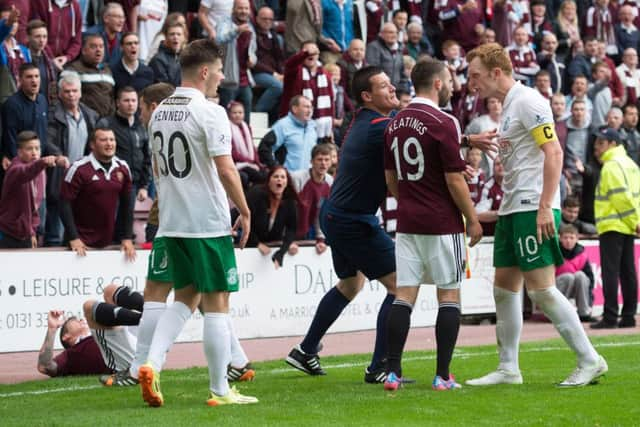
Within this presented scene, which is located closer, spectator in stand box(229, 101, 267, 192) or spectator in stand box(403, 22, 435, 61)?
spectator in stand box(229, 101, 267, 192)

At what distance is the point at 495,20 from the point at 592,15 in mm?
2639

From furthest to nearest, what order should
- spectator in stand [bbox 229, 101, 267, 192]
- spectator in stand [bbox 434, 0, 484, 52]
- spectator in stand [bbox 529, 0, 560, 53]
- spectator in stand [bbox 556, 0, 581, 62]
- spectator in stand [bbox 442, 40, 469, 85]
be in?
spectator in stand [bbox 556, 0, 581, 62]
spectator in stand [bbox 529, 0, 560, 53]
spectator in stand [bbox 434, 0, 484, 52]
spectator in stand [bbox 442, 40, 469, 85]
spectator in stand [bbox 229, 101, 267, 192]

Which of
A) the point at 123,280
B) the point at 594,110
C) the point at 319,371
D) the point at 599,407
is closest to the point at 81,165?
the point at 123,280

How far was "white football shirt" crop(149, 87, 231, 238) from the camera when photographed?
25.5 feet

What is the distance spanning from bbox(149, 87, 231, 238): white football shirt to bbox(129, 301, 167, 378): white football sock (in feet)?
3.29

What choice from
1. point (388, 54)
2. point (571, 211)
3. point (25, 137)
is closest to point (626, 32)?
point (388, 54)

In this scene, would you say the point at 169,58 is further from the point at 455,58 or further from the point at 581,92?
the point at 581,92

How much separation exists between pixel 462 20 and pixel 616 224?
816 cm

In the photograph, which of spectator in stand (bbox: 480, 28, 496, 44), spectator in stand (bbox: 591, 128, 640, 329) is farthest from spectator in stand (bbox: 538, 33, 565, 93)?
spectator in stand (bbox: 591, 128, 640, 329)

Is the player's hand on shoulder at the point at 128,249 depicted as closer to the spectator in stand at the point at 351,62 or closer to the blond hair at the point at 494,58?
the blond hair at the point at 494,58

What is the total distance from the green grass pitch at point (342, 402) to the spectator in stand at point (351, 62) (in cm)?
957

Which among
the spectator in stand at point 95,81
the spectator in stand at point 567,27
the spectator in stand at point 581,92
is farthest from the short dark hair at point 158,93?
the spectator in stand at point 567,27

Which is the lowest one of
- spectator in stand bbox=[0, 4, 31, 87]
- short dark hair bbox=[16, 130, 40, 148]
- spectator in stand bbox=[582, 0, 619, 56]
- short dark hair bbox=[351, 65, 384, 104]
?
short dark hair bbox=[16, 130, 40, 148]

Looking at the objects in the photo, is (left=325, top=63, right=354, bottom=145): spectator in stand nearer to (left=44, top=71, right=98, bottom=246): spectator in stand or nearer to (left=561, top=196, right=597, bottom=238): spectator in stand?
(left=561, top=196, right=597, bottom=238): spectator in stand
